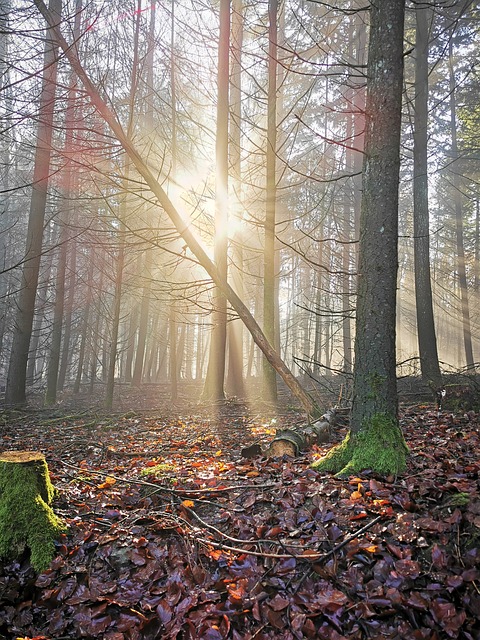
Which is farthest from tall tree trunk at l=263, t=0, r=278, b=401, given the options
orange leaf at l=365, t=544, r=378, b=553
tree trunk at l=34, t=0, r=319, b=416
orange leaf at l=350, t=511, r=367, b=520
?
orange leaf at l=365, t=544, r=378, b=553

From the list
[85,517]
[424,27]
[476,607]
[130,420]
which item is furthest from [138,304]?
[476,607]

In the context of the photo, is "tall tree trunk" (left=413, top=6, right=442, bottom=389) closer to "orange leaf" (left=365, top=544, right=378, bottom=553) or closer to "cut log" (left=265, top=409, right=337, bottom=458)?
"cut log" (left=265, top=409, right=337, bottom=458)

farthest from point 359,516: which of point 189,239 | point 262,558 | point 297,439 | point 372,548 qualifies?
point 189,239

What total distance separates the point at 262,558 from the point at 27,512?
6.58 feet

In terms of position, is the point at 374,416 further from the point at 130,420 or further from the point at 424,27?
the point at 424,27

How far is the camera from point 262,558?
3.02 m

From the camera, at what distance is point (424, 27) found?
34.6 ft

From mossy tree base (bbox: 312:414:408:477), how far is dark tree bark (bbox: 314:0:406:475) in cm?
1

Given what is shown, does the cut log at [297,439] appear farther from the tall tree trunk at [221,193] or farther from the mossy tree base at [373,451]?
the tall tree trunk at [221,193]

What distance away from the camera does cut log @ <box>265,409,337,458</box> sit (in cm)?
506

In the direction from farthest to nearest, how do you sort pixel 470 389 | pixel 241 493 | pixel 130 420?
pixel 130 420, pixel 470 389, pixel 241 493

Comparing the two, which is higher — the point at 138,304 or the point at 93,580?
the point at 138,304

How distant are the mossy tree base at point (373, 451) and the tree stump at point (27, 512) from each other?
8.86 feet

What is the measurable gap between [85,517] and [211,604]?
156cm
